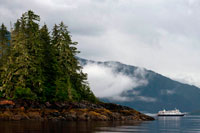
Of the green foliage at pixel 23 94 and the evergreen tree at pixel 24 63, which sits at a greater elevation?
the evergreen tree at pixel 24 63

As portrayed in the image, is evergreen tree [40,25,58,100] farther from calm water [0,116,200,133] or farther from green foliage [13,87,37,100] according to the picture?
calm water [0,116,200,133]

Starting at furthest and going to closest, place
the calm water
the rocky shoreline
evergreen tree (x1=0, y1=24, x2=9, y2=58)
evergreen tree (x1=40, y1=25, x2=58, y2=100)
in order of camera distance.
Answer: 1. evergreen tree (x1=0, y1=24, x2=9, y2=58)
2. evergreen tree (x1=40, y1=25, x2=58, y2=100)
3. the rocky shoreline
4. the calm water

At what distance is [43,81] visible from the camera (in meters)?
88.2

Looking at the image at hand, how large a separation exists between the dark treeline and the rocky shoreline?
300 cm

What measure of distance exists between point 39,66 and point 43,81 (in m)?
4.42

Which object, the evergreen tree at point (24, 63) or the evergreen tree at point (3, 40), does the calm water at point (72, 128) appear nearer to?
the evergreen tree at point (24, 63)

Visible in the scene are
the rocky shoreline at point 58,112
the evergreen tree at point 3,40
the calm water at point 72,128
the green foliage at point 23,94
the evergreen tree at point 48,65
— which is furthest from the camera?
the evergreen tree at point 3,40

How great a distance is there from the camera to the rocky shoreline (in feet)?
239

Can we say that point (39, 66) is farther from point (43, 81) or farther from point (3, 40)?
point (3, 40)

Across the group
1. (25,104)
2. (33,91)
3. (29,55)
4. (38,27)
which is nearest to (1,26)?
(38,27)

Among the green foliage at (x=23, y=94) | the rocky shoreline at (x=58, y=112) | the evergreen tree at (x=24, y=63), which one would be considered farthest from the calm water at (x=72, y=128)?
the evergreen tree at (x=24, y=63)

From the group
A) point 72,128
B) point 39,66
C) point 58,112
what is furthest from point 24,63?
point 72,128

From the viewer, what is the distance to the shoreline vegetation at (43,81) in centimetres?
7738

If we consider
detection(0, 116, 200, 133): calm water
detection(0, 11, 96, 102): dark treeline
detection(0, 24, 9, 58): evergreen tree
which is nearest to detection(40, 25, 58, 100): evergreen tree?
detection(0, 11, 96, 102): dark treeline
